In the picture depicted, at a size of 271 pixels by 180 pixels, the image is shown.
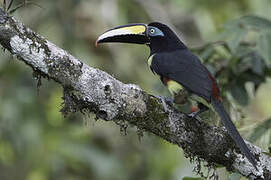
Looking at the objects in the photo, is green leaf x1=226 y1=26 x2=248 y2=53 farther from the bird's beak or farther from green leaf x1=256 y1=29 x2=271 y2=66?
the bird's beak

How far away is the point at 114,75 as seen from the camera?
4.59 m

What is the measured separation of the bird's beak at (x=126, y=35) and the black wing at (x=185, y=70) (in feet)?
0.77

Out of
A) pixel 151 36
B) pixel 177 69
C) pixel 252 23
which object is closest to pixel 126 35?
pixel 151 36

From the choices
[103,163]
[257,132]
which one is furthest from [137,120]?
[103,163]

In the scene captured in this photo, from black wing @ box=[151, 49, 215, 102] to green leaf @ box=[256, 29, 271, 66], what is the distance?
50 centimetres

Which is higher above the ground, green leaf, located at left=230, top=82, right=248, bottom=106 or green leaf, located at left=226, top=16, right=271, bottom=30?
green leaf, located at left=226, top=16, right=271, bottom=30

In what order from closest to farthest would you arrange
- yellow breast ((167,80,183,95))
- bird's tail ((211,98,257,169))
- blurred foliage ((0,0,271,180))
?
bird's tail ((211,98,257,169))
yellow breast ((167,80,183,95))
blurred foliage ((0,0,271,180))

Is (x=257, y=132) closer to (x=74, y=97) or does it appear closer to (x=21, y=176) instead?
(x=74, y=97)

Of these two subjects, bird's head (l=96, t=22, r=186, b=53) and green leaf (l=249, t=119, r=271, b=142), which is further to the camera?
bird's head (l=96, t=22, r=186, b=53)

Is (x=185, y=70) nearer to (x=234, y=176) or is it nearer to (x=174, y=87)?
(x=174, y=87)

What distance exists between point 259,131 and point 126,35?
109 centimetres

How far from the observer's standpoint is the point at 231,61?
4.01 metres

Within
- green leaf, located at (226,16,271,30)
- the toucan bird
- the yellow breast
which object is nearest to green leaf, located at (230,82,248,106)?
green leaf, located at (226,16,271,30)

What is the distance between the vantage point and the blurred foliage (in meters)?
4.18
